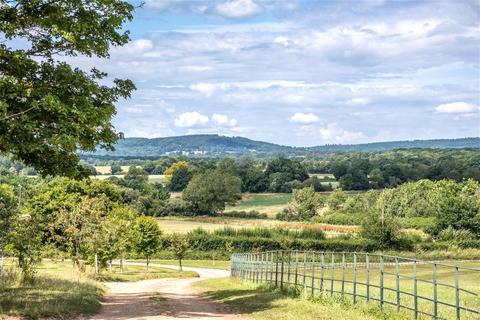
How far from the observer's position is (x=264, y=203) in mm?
171625

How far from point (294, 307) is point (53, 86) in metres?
10.4

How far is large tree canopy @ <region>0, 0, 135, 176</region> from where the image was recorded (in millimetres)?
19078

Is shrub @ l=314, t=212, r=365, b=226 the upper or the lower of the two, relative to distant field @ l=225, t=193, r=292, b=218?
lower

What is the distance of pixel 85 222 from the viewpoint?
54094 millimetres

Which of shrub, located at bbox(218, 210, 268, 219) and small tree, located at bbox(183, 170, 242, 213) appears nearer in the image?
shrub, located at bbox(218, 210, 268, 219)

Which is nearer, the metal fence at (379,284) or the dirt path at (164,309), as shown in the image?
the metal fence at (379,284)

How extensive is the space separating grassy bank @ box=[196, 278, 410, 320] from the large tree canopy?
767cm

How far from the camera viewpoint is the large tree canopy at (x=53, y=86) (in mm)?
19078

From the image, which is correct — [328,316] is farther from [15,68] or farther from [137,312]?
[15,68]

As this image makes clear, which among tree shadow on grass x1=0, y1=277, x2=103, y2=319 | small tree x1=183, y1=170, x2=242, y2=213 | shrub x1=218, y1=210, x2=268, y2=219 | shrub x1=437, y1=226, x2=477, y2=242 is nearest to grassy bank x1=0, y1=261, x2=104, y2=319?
tree shadow on grass x1=0, y1=277, x2=103, y2=319

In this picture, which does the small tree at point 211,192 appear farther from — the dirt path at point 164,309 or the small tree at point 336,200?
the dirt path at point 164,309

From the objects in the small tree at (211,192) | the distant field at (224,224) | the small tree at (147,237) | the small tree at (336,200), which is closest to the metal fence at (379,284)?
the small tree at (147,237)

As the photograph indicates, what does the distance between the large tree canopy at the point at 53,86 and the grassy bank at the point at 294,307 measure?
7.67 m

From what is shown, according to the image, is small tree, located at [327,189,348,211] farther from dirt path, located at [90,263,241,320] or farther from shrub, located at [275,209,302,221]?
dirt path, located at [90,263,241,320]
